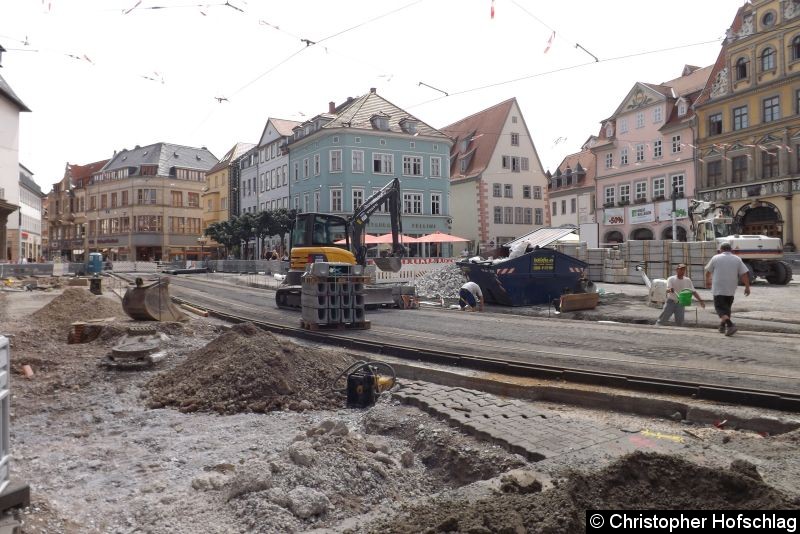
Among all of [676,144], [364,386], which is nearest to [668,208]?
[676,144]

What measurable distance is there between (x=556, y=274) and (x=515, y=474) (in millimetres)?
14992

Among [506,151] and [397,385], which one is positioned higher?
[506,151]

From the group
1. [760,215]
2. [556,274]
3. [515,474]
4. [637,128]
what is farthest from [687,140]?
[515,474]

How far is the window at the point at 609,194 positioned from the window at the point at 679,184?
581 centimetres

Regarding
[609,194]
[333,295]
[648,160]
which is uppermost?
[648,160]

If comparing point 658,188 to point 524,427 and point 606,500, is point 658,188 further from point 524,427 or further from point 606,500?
point 606,500

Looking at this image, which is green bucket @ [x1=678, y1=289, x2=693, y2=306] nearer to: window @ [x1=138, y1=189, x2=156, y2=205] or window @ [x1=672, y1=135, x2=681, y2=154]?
window @ [x1=672, y1=135, x2=681, y2=154]

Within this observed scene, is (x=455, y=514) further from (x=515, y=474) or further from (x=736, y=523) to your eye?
(x=736, y=523)

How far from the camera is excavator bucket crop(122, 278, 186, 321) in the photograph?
45.2 feet

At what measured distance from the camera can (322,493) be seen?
412cm

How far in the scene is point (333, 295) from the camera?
1246 centimetres

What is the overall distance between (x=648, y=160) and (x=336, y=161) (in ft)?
84.0

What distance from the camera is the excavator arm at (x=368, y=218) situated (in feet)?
64.7

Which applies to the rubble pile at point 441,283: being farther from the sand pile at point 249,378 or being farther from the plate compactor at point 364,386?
the plate compactor at point 364,386
